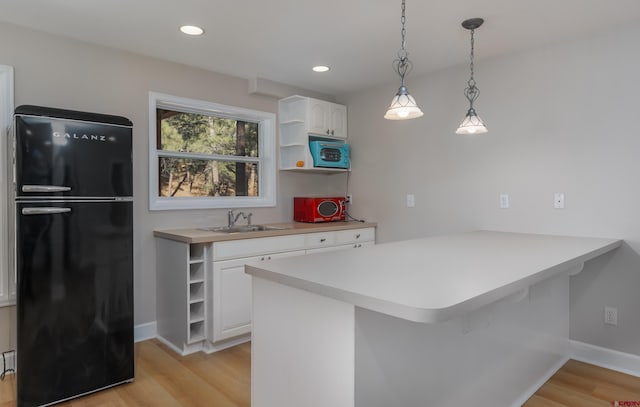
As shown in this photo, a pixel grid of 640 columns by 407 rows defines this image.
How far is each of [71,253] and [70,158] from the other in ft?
1.73

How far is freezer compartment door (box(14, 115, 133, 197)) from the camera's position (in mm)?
2088

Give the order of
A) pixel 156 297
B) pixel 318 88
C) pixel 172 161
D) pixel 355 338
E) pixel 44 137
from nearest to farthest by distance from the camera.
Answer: pixel 355 338 < pixel 44 137 < pixel 156 297 < pixel 172 161 < pixel 318 88

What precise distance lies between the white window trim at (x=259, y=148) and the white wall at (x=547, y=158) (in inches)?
46.8

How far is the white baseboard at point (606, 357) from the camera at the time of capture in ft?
8.38

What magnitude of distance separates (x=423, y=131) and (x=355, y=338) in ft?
8.75

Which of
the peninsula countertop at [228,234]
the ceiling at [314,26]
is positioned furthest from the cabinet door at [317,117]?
the peninsula countertop at [228,234]

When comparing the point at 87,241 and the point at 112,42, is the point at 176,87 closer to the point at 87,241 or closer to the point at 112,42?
the point at 112,42

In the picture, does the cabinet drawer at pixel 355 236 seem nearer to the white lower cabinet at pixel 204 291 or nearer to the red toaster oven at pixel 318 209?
the red toaster oven at pixel 318 209

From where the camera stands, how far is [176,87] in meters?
3.25

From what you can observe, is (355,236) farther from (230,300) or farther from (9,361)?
(9,361)

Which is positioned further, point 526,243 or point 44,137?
point 526,243

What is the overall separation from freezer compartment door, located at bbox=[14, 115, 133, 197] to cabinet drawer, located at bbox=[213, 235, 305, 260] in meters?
0.74

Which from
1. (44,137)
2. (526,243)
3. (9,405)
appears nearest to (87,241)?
(44,137)

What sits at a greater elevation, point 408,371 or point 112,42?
point 112,42
